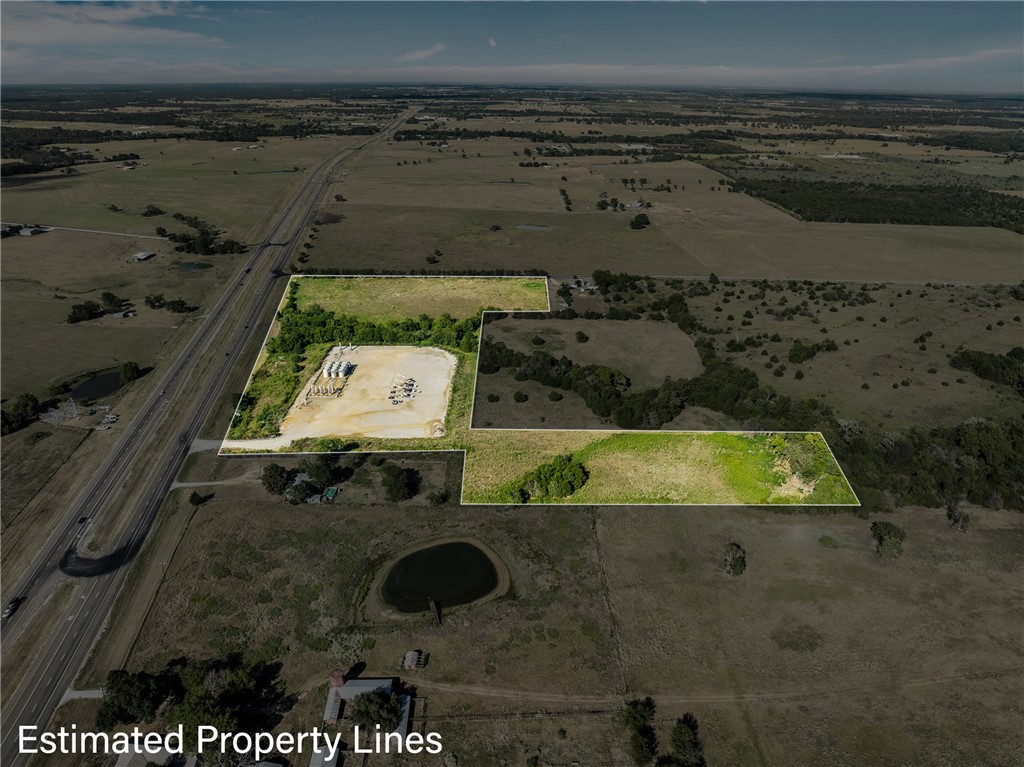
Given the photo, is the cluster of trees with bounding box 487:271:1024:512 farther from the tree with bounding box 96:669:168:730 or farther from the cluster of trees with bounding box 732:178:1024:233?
the cluster of trees with bounding box 732:178:1024:233

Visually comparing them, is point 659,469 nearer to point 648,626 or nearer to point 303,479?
point 648,626

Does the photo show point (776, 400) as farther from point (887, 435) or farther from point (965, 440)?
point (965, 440)

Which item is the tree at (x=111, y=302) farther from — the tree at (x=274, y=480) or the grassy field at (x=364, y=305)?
the tree at (x=274, y=480)

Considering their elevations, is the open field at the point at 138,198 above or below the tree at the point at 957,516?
above

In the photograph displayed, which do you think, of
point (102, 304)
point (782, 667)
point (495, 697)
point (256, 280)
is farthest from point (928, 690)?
point (102, 304)

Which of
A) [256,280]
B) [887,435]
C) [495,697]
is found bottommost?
[495,697]

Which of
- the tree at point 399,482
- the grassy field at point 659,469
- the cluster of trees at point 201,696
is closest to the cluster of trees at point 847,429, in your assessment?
the grassy field at point 659,469

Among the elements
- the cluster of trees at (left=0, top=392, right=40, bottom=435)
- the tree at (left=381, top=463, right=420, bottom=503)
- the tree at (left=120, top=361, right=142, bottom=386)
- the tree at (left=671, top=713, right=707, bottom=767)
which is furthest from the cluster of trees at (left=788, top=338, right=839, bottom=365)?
the cluster of trees at (left=0, top=392, right=40, bottom=435)
